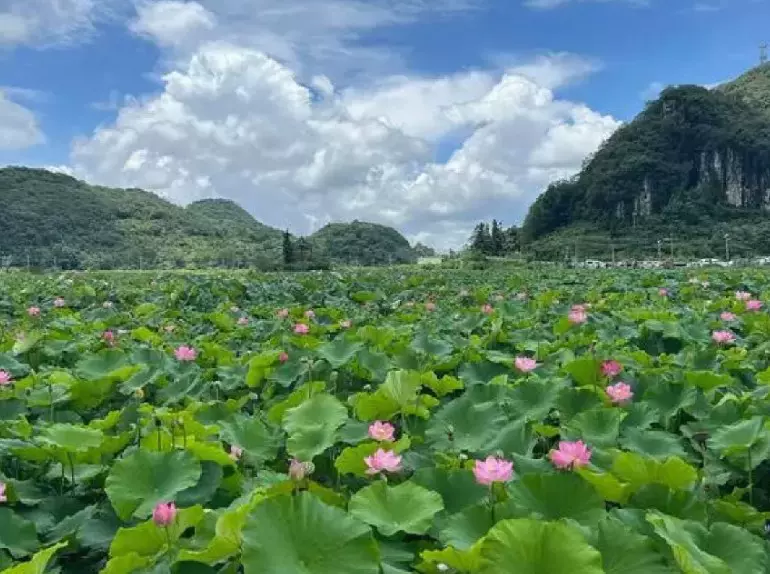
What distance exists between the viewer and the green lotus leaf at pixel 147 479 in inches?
63.8

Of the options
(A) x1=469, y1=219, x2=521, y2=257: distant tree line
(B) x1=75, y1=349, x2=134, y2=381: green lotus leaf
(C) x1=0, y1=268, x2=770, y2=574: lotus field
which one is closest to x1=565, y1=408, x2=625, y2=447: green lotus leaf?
(C) x1=0, y1=268, x2=770, y2=574: lotus field

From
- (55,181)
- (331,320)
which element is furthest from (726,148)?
(331,320)

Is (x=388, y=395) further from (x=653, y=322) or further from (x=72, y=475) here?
(x=653, y=322)

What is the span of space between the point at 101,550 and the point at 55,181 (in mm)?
138955

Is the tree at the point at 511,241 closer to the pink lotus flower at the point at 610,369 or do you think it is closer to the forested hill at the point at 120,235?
the forested hill at the point at 120,235

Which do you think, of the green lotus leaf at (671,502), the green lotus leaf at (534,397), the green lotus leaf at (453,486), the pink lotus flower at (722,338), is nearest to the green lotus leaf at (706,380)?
the green lotus leaf at (534,397)

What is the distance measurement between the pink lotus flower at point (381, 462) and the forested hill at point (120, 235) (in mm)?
82207

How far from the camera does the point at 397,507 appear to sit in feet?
4.81

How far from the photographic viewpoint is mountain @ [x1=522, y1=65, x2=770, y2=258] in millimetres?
104562

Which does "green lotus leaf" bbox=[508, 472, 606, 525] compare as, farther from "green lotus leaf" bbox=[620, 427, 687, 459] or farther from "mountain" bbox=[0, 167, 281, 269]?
"mountain" bbox=[0, 167, 281, 269]

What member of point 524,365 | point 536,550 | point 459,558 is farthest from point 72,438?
point 524,365

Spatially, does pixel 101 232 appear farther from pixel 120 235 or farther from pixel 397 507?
pixel 397 507

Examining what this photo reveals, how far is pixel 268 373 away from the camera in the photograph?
3.01 meters

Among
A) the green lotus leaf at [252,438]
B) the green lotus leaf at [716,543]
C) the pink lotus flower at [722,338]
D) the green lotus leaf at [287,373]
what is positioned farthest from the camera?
the pink lotus flower at [722,338]
